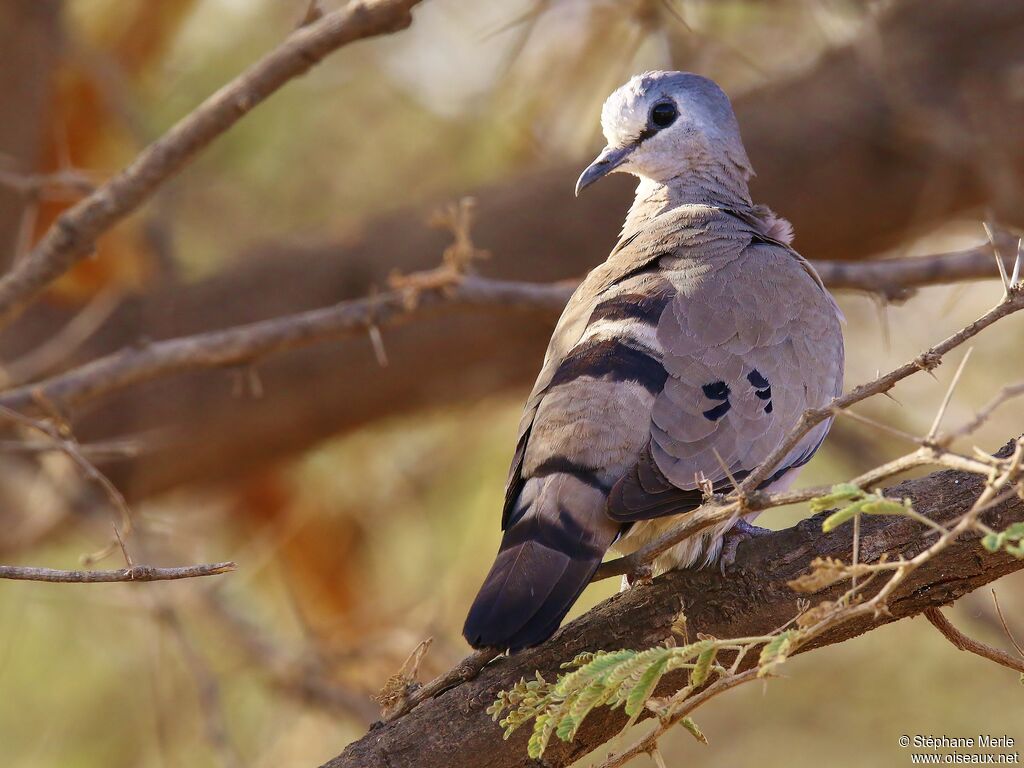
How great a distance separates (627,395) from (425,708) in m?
0.86

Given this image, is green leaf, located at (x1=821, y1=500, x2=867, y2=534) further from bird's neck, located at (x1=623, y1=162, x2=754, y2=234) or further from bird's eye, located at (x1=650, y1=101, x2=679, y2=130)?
bird's eye, located at (x1=650, y1=101, x2=679, y2=130)

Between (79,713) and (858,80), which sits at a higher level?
(858,80)

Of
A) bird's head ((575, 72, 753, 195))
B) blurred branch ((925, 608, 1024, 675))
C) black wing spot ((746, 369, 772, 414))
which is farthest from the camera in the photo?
bird's head ((575, 72, 753, 195))

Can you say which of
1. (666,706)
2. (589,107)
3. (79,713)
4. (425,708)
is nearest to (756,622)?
(666,706)

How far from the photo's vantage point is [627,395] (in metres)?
2.95

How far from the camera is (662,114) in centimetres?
403

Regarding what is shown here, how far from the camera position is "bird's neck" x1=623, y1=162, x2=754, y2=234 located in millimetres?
3934

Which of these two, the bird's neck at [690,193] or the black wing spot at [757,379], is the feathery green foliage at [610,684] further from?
the bird's neck at [690,193]

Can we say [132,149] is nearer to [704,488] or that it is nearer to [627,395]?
[627,395]

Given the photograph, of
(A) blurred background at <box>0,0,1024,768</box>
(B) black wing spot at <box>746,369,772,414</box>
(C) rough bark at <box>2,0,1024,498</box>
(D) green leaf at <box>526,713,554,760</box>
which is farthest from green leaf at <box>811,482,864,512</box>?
(C) rough bark at <box>2,0,1024,498</box>

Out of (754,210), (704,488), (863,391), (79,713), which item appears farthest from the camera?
(79,713)

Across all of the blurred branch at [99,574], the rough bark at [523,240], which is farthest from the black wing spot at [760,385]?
the rough bark at [523,240]

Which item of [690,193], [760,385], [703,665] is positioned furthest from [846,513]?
[690,193]

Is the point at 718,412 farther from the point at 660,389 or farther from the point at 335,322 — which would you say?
the point at 335,322
